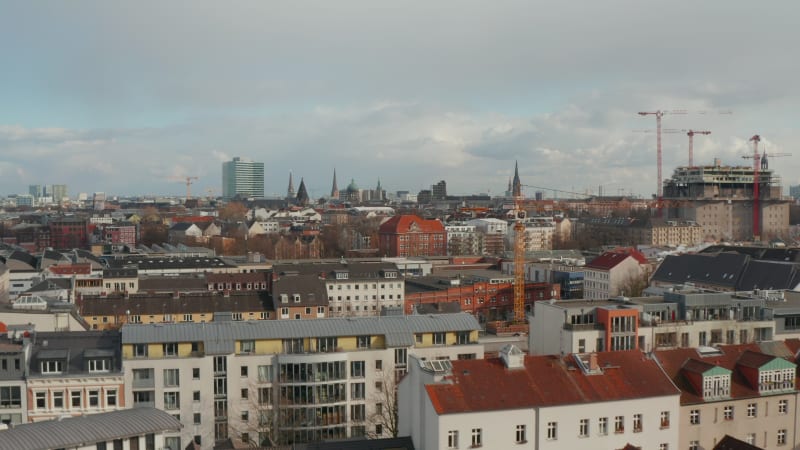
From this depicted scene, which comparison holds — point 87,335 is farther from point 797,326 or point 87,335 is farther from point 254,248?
point 254,248

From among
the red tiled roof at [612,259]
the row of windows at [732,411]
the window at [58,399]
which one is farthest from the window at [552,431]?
the red tiled roof at [612,259]

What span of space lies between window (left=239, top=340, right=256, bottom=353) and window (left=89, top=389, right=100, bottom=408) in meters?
4.72

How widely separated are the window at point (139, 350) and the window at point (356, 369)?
696 cm

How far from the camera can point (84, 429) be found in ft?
58.7

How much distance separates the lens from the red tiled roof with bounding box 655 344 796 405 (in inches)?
912

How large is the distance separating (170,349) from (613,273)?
140 feet

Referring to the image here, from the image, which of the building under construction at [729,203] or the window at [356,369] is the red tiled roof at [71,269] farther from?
the building under construction at [729,203]

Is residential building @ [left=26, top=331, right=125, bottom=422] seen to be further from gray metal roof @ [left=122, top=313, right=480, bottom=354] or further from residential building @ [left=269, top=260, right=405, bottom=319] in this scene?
residential building @ [left=269, top=260, right=405, bottom=319]

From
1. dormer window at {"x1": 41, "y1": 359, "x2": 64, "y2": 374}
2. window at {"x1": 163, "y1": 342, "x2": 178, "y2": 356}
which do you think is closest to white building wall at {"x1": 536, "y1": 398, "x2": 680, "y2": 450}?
window at {"x1": 163, "y1": 342, "x2": 178, "y2": 356}

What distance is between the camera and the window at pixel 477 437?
20219 millimetres

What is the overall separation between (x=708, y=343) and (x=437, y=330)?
1145 centimetres

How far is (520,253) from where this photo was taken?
214 ft

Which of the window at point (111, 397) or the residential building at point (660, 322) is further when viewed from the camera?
the residential building at point (660, 322)

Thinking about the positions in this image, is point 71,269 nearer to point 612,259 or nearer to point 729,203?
point 612,259
